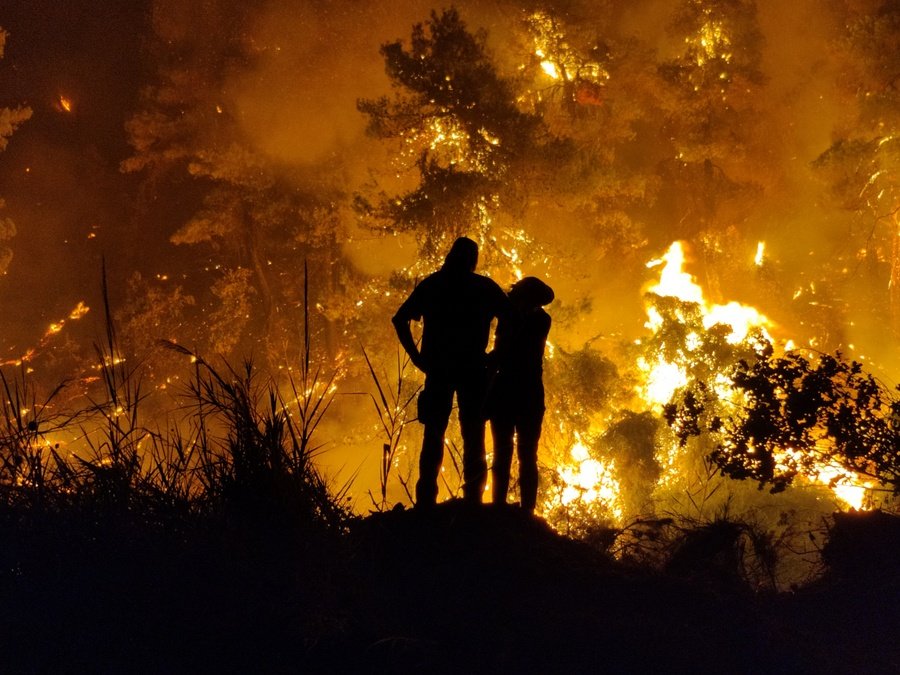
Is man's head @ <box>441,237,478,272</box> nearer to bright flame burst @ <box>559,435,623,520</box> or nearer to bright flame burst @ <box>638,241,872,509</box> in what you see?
bright flame burst @ <box>638,241,872,509</box>

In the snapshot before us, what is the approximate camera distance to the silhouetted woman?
555 cm

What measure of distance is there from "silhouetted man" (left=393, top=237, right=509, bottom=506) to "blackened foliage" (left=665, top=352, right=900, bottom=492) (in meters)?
3.19

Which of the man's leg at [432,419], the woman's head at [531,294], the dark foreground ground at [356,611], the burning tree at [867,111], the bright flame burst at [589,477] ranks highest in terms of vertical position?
the burning tree at [867,111]

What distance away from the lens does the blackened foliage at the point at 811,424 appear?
6.53 metres

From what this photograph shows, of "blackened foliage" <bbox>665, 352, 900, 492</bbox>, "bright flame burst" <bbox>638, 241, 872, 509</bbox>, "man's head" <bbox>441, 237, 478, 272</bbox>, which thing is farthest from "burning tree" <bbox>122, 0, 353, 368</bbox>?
"man's head" <bbox>441, 237, 478, 272</bbox>

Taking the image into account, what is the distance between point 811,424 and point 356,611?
5.43 m

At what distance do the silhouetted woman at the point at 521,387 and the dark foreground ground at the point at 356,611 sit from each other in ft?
5.07

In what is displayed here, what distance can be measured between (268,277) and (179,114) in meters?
7.02

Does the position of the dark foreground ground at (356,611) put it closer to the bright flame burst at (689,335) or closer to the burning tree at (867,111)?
the bright flame burst at (689,335)

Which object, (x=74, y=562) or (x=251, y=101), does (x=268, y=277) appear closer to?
(x=251, y=101)

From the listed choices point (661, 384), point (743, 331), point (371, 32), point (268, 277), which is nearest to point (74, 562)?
point (661, 384)

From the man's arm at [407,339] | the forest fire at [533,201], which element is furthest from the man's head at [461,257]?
the forest fire at [533,201]

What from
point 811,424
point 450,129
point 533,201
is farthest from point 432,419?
point 533,201

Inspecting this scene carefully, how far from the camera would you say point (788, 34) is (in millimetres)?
26297
